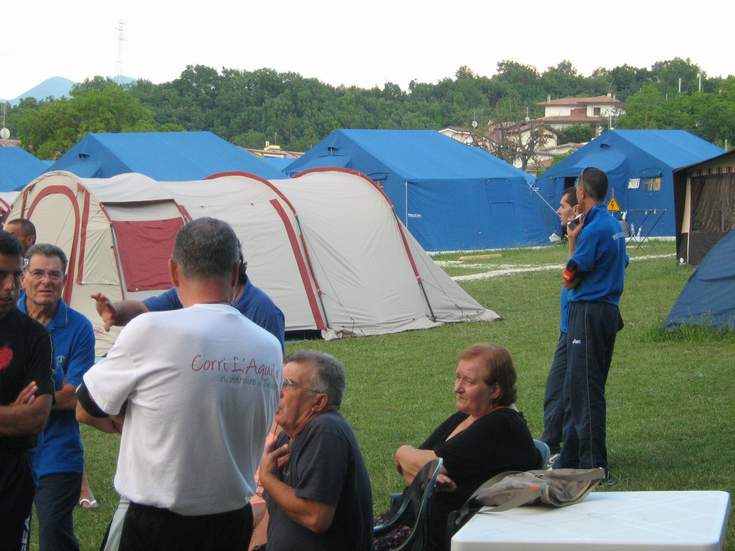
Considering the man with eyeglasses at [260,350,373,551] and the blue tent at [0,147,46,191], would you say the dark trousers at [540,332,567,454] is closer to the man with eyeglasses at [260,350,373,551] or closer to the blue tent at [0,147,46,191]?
the man with eyeglasses at [260,350,373,551]

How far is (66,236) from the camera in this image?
564 inches

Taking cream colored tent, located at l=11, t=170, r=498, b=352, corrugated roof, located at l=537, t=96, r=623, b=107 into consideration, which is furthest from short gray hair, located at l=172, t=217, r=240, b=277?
corrugated roof, located at l=537, t=96, r=623, b=107

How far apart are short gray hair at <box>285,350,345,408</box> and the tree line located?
55146mm

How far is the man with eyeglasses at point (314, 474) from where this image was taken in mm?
3996

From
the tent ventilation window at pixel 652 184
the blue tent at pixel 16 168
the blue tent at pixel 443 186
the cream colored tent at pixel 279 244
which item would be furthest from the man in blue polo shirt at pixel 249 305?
the tent ventilation window at pixel 652 184

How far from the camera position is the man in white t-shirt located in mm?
3236

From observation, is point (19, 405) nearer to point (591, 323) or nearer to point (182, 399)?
point (182, 399)

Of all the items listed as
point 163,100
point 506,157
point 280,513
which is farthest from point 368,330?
point 163,100

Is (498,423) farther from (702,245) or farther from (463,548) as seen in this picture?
(702,245)

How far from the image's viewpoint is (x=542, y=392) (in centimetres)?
1045

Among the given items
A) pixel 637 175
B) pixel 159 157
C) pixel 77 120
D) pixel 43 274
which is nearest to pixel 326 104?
pixel 77 120

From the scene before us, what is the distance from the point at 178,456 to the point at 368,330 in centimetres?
1179

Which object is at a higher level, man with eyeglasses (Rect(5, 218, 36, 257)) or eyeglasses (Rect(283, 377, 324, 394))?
man with eyeglasses (Rect(5, 218, 36, 257))

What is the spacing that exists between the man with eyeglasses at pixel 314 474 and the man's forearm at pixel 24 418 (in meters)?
0.81
